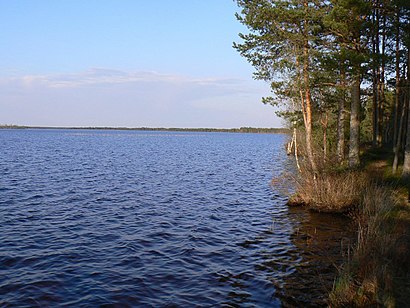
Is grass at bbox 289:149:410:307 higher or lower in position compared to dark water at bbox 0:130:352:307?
higher

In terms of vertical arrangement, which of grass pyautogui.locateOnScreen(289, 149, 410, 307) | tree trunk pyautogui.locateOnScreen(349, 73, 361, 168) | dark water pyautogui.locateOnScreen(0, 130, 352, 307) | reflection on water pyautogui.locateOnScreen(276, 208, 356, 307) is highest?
tree trunk pyautogui.locateOnScreen(349, 73, 361, 168)

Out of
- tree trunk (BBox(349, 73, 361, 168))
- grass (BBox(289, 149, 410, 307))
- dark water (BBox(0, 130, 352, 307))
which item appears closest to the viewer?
grass (BBox(289, 149, 410, 307))

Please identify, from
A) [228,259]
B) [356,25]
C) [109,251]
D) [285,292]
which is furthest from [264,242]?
[356,25]

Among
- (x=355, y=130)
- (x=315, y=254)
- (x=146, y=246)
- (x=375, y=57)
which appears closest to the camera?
(x=315, y=254)

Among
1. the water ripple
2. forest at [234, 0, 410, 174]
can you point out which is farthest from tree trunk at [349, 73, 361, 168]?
the water ripple

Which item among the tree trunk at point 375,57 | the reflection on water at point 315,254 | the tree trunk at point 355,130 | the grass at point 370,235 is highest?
the tree trunk at point 375,57

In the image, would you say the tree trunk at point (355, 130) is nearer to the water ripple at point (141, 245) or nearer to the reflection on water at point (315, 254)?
the water ripple at point (141, 245)

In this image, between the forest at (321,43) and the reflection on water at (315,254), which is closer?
the reflection on water at (315,254)

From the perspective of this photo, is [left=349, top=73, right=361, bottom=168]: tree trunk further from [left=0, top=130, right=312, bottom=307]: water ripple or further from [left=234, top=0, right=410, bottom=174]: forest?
[left=0, top=130, right=312, bottom=307]: water ripple

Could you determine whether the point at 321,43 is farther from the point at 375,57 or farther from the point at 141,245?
the point at 141,245

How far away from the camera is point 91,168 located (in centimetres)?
3431

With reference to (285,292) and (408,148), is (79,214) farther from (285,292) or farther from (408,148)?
(408,148)

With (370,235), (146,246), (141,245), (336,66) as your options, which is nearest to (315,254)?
(370,235)

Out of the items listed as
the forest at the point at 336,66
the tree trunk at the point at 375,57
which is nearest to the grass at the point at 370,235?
the forest at the point at 336,66
